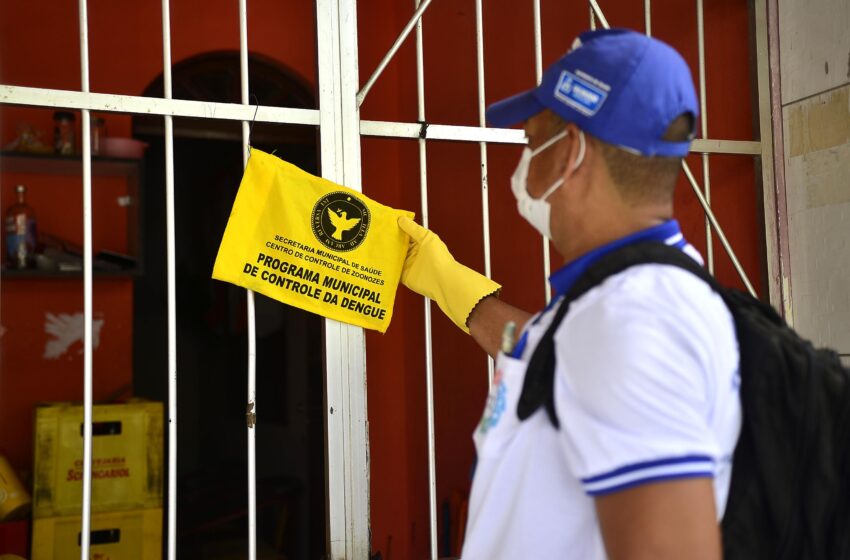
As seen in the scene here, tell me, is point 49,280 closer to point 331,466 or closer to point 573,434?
point 331,466

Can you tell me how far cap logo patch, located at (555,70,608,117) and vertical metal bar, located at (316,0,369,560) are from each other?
87 centimetres

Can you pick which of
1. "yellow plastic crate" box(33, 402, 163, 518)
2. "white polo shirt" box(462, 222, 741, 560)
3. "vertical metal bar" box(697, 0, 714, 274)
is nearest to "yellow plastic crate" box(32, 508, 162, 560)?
"yellow plastic crate" box(33, 402, 163, 518)

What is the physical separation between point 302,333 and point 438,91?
5.39 feet

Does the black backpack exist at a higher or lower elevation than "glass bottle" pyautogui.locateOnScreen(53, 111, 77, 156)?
lower

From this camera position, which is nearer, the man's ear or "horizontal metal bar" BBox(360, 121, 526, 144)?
the man's ear

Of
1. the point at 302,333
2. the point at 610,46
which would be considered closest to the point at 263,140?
the point at 302,333

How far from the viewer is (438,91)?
12.8 feet

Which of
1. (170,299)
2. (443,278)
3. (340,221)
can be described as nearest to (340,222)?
(340,221)

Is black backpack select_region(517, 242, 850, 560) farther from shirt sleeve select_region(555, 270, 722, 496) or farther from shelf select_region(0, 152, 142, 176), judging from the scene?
shelf select_region(0, 152, 142, 176)

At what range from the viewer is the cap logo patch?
1062mm

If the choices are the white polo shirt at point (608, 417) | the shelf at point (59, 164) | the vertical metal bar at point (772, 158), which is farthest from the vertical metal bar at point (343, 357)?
the shelf at point (59, 164)

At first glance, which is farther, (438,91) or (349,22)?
(438,91)

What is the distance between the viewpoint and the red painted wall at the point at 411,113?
10.8 ft

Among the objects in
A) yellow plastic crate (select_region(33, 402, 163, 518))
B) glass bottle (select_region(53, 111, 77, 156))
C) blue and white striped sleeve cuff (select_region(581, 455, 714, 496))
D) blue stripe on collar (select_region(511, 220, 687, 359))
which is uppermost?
glass bottle (select_region(53, 111, 77, 156))
